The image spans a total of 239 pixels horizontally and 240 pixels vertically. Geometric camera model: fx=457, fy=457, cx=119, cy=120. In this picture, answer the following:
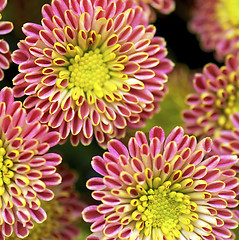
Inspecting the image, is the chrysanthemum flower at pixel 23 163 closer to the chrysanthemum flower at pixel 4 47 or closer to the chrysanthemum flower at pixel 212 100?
the chrysanthemum flower at pixel 4 47

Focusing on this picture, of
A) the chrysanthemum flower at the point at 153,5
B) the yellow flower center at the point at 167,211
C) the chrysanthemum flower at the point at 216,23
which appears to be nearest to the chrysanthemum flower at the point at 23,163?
the yellow flower center at the point at 167,211

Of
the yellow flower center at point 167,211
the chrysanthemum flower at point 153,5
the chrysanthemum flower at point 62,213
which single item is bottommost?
the chrysanthemum flower at point 62,213

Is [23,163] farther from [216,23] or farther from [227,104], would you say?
[216,23]

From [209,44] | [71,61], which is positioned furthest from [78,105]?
[209,44]

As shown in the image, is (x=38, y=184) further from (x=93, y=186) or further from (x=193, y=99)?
(x=193, y=99)

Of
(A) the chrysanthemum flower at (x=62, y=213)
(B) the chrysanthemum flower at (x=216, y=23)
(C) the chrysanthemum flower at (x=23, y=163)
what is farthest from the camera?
(B) the chrysanthemum flower at (x=216, y=23)

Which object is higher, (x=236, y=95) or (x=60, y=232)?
(x=236, y=95)
